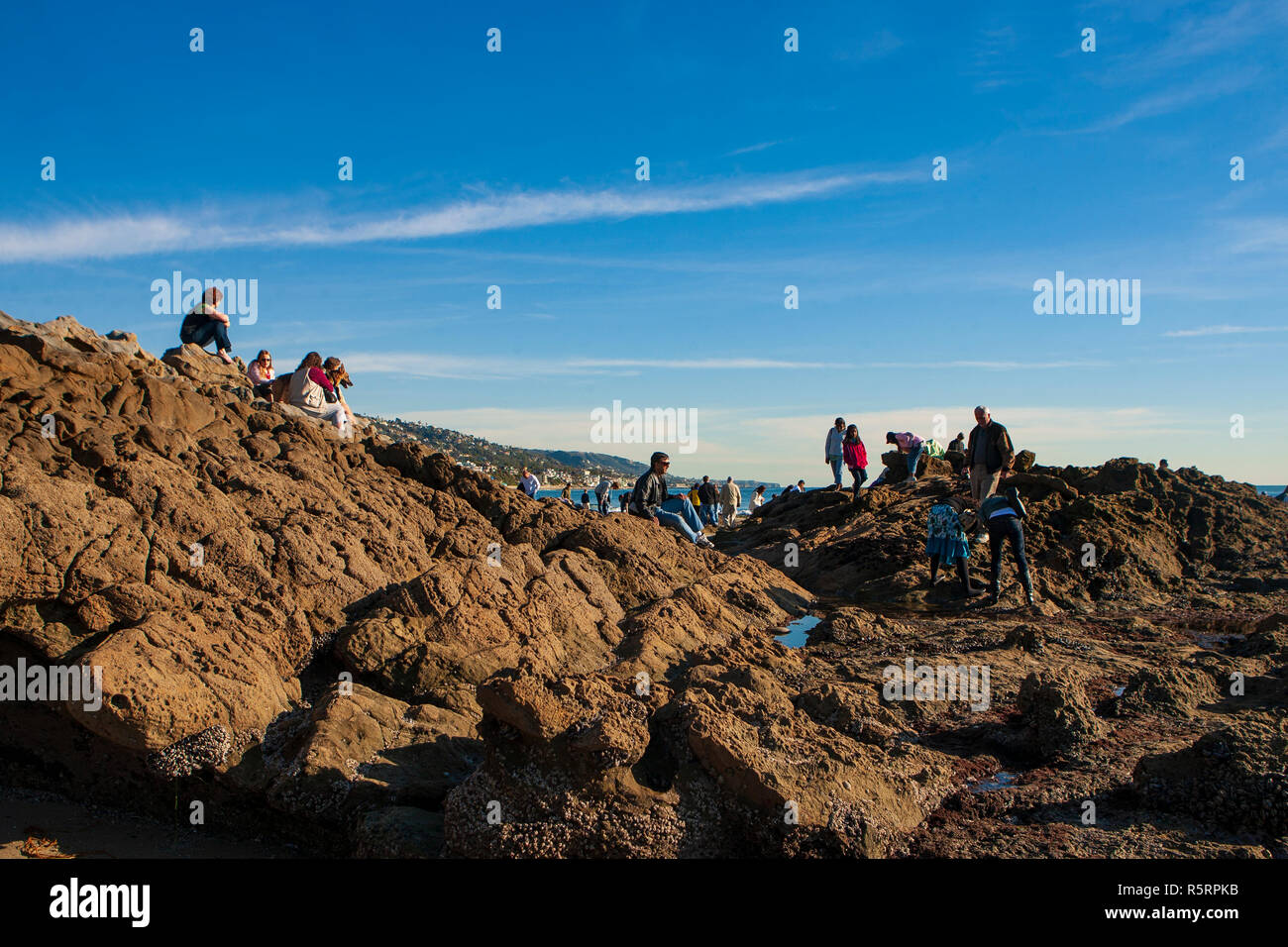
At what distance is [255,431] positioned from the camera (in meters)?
9.79

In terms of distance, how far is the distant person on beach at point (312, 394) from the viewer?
1214cm

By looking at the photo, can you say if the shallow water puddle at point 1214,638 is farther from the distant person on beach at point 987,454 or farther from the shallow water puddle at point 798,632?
the shallow water puddle at point 798,632

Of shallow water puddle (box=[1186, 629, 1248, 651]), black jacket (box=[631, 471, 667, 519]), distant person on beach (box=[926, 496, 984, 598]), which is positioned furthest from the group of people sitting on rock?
shallow water puddle (box=[1186, 629, 1248, 651])

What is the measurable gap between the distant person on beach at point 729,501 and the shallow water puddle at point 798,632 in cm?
1777

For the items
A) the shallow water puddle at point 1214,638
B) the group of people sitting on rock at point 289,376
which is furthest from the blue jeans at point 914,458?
the group of people sitting on rock at point 289,376

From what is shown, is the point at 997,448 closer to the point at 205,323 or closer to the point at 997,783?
the point at 997,783

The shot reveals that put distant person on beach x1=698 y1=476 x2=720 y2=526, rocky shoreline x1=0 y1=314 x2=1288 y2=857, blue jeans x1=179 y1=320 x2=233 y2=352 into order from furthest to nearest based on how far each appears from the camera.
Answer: distant person on beach x1=698 y1=476 x2=720 y2=526 < blue jeans x1=179 y1=320 x2=233 y2=352 < rocky shoreline x1=0 y1=314 x2=1288 y2=857

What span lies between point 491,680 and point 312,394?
890 cm

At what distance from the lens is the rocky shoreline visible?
4.45 metres

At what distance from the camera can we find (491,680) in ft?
15.0

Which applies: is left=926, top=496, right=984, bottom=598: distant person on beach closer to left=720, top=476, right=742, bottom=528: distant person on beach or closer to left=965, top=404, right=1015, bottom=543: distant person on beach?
left=965, top=404, right=1015, bottom=543: distant person on beach

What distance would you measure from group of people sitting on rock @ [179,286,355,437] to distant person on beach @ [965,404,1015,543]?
8923mm
